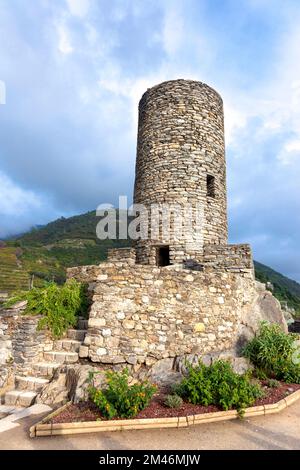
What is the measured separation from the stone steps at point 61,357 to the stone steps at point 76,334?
0.49 meters

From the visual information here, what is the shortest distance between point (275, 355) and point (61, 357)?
16.2ft

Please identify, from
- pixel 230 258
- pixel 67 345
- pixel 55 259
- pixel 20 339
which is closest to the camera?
pixel 20 339

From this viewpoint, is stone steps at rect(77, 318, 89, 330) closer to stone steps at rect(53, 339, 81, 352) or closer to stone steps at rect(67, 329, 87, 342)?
stone steps at rect(67, 329, 87, 342)

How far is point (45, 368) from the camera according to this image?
6.41 metres

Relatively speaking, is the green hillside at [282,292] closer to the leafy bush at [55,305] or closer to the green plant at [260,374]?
the green plant at [260,374]

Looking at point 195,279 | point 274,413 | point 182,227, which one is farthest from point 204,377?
point 182,227

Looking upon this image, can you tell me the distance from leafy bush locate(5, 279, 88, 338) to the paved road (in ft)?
8.70

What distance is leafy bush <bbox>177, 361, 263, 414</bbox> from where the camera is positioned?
200 inches

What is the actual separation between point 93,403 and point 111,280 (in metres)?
2.59

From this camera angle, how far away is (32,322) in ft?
22.6

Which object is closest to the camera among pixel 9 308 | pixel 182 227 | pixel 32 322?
pixel 32 322

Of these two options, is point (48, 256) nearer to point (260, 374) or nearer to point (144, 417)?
point (260, 374)

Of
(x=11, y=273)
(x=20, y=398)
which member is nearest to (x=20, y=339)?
(x=20, y=398)

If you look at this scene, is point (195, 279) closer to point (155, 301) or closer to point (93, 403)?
point (155, 301)
